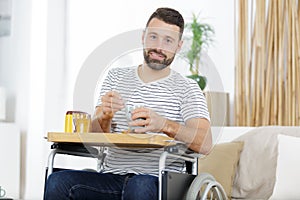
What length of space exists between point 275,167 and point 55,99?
2.16 m

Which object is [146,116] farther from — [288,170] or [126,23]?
[126,23]

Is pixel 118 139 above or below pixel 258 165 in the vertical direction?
above

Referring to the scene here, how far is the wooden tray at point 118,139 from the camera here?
6.69 feet

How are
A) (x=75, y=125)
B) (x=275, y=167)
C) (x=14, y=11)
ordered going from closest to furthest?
(x=75, y=125), (x=275, y=167), (x=14, y=11)

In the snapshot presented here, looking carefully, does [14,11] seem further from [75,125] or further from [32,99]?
[75,125]

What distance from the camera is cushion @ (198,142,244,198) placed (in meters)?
3.15

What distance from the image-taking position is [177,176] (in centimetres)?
220

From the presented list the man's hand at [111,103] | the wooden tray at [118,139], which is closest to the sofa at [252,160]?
the man's hand at [111,103]

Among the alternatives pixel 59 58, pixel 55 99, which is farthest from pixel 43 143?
pixel 59 58

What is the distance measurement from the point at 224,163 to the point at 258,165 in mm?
177

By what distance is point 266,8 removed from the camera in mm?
3781

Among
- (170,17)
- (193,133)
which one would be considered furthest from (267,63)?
(193,133)

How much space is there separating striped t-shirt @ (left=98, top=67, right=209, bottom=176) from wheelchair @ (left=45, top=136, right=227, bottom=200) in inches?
3.0

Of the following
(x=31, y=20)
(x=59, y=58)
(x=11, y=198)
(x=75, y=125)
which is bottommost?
Answer: (x=11, y=198)
